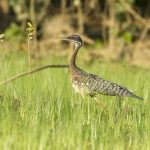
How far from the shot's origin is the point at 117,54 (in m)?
14.8

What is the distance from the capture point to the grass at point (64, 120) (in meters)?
5.48

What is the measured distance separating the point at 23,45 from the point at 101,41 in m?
1.91

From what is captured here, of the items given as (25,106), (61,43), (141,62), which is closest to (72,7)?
(61,43)

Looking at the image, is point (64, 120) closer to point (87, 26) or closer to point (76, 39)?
point (76, 39)

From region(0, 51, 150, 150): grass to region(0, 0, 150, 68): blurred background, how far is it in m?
6.77

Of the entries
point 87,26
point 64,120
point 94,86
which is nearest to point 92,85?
point 94,86

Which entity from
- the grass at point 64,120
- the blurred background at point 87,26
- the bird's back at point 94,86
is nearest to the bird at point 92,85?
the bird's back at point 94,86

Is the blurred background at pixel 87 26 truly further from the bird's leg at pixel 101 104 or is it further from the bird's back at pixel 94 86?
the bird's leg at pixel 101 104

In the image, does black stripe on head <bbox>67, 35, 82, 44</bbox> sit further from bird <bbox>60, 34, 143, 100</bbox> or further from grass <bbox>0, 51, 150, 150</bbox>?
grass <bbox>0, 51, 150, 150</bbox>

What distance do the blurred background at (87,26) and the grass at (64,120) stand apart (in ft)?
22.2

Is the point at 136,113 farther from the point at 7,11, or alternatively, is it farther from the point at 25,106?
the point at 7,11

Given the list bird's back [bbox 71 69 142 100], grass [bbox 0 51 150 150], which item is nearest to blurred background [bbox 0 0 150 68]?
bird's back [bbox 71 69 142 100]

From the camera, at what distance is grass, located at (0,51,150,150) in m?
5.48

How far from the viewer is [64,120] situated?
625 cm
